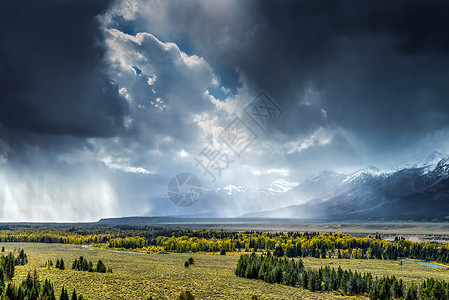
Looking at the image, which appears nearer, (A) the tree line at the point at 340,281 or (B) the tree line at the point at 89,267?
(A) the tree line at the point at 340,281

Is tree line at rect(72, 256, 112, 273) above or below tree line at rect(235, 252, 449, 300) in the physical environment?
above

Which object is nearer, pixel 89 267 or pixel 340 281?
pixel 340 281

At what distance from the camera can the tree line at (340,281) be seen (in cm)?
6838

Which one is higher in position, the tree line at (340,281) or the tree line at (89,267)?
the tree line at (89,267)

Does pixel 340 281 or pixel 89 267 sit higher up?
pixel 89 267

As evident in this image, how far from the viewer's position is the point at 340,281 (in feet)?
265

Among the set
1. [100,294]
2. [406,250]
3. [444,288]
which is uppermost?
[100,294]

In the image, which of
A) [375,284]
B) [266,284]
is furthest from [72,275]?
[375,284]

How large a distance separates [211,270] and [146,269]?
2096 cm

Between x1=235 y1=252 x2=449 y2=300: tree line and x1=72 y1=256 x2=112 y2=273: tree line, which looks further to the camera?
x1=72 y1=256 x2=112 y2=273: tree line

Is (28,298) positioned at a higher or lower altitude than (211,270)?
higher

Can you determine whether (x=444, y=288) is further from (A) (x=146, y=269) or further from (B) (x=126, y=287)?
(A) (x=146, y=269)

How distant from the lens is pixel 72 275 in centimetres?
8338

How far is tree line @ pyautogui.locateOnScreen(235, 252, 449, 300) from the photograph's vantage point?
68.4m
